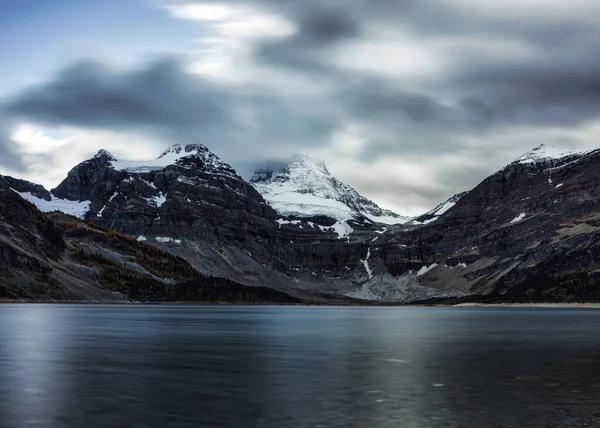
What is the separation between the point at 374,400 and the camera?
4684 centimetres

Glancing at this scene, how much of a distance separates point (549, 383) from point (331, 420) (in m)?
21.2

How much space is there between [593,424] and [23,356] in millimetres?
54681

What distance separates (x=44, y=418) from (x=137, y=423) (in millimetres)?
5478

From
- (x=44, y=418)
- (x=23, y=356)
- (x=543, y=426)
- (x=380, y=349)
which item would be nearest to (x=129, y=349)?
(x=23, y=356)

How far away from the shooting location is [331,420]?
39969 mm

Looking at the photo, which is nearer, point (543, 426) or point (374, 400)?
point (543, 426)

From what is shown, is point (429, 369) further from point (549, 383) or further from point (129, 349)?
point (129, 349)

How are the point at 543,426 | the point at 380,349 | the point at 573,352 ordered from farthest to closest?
the point at 380,349 → the point at 573,352 → the point at 543,426

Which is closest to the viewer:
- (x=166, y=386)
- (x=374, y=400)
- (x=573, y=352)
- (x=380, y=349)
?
(x=374, y=400)

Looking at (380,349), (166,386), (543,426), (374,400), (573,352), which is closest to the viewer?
(543,426)

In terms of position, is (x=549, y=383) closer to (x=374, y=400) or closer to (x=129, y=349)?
(x=374, y=400)

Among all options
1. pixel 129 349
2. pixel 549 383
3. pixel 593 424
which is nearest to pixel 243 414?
pixel 593 424

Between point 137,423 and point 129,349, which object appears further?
point 129,349

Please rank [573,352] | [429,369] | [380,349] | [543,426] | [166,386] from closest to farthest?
1. [543,426]
2. [166,386]
3. [429,369]
4. [573,352]
5. [380,349]
